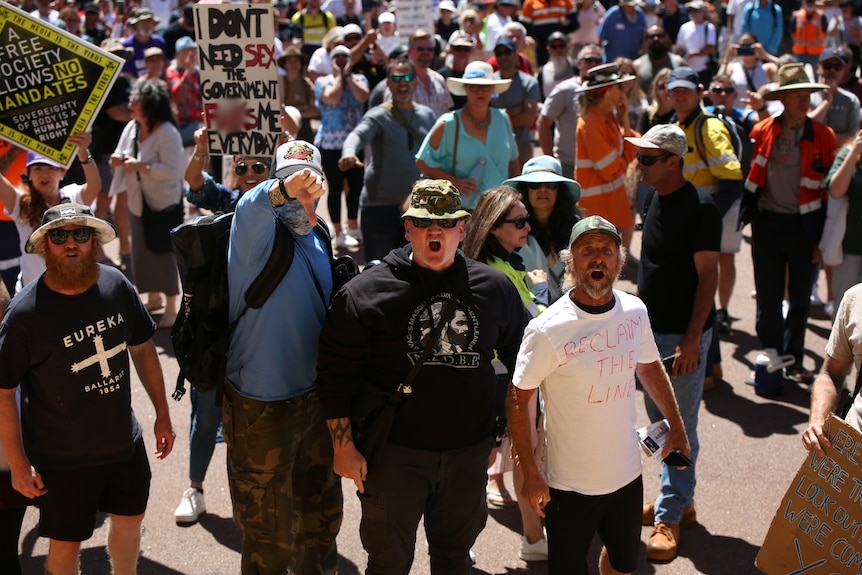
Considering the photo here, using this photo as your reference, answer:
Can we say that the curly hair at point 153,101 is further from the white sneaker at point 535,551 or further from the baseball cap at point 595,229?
the baseball cap at point 595,229

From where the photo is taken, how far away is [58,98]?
5.54 meters

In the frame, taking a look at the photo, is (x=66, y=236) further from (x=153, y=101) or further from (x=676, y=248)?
(x=153, y=101)

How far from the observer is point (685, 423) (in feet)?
17.6

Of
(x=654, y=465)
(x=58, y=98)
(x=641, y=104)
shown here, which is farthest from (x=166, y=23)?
(x=654, y=465)

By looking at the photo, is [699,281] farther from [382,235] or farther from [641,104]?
[641,104]

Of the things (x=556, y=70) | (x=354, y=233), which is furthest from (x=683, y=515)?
(x=556, y=70)

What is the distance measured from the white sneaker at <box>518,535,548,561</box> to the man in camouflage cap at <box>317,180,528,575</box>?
3.90 feet

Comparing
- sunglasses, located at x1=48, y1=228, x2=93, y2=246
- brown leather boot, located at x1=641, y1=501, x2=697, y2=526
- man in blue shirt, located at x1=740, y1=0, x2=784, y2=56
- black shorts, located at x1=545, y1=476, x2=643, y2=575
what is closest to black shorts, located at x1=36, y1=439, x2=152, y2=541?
sunglasses, located at x1=48, y1=228, x2=93, y2=246

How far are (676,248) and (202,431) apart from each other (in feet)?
9.15

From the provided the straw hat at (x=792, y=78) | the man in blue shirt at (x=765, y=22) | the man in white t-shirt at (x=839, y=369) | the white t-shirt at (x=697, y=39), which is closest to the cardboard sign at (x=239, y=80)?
the man in white t-shirt at (x=839, y=369)

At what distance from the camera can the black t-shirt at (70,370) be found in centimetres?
407

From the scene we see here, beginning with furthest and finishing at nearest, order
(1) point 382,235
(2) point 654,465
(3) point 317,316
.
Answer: (1) point 382,235 → (2) point 654,465 → (3) point 317,316

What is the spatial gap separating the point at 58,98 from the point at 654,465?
4.21 metres

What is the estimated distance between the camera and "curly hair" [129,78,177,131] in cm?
793
